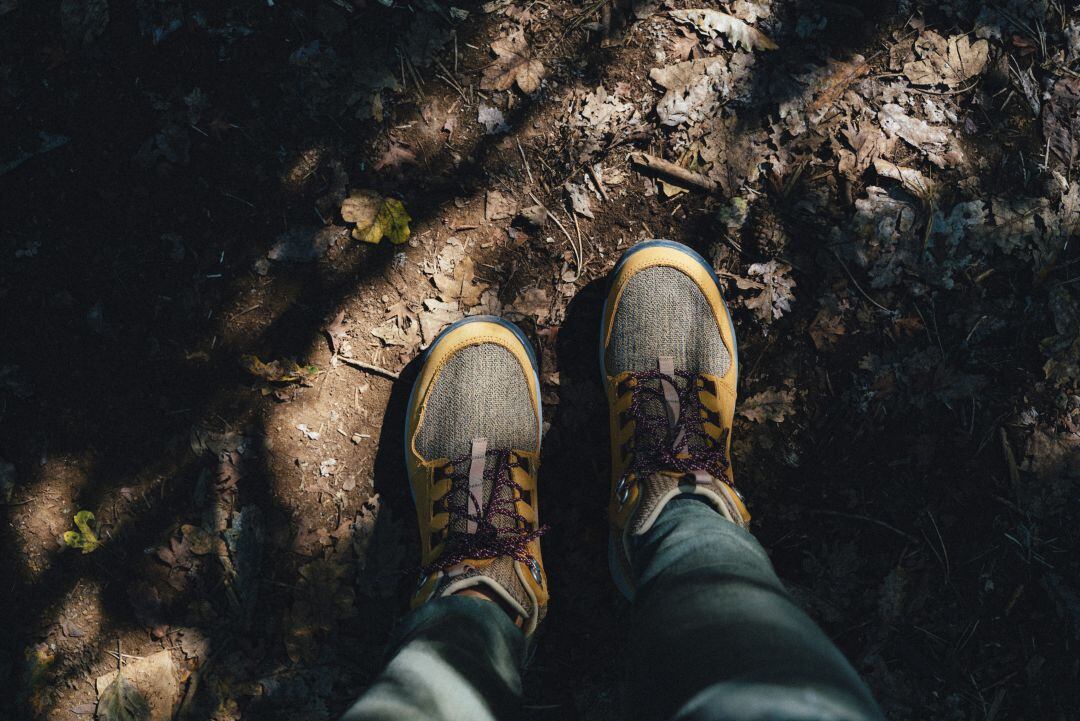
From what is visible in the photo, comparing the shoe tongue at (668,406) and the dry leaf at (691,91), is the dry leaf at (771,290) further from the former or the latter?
the dry leaf at (691,91)

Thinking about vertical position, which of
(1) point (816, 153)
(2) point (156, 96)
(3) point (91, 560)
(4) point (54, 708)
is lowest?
(4) point (54, 708)

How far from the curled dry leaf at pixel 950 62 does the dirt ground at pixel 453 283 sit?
0.01m

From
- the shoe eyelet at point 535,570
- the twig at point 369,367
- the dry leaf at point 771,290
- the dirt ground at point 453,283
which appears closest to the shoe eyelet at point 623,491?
the dirt ground at point 453,283

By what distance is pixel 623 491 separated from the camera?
245 cm

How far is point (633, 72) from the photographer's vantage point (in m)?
2.68

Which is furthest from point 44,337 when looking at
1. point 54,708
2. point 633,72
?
point 633,72

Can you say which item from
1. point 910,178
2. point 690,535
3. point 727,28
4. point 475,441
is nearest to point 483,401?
point 475,441

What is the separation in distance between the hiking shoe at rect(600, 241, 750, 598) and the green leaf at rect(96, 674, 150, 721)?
7.04 ft

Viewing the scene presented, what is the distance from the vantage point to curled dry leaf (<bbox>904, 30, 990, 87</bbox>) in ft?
8.52

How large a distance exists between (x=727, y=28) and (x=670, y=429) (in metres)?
1.76

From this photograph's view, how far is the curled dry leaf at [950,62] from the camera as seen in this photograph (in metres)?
2.60

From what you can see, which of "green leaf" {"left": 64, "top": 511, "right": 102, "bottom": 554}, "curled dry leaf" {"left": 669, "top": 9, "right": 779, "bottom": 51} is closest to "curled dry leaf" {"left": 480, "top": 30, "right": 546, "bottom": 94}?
"curled dry leaf" {"left": 669, "top": 9, "right": 779, "bottom": 51}

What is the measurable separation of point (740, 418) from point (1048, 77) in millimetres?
1955

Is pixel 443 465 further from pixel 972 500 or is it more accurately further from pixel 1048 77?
pixel 1048 77
